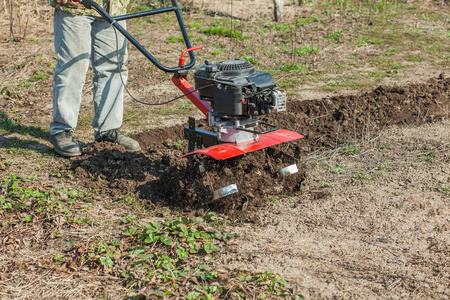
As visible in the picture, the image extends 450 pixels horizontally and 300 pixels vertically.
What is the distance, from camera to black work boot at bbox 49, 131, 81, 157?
4.38 meters

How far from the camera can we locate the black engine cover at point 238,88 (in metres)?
3.40

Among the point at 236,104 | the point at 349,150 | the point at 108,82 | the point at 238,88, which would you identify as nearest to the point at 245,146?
the point at 236,104

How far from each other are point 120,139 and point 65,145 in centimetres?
47

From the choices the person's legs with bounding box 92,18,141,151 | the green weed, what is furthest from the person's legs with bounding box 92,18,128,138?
the green weed

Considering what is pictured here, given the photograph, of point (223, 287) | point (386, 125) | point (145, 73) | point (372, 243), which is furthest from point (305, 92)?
point (223, 287)

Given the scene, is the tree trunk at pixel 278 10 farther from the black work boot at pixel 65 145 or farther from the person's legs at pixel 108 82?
the black work boot at pixel 65 145

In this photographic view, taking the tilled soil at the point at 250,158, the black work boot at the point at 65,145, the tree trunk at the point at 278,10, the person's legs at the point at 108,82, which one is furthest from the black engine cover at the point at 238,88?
the tree trunk at the point at 278,10

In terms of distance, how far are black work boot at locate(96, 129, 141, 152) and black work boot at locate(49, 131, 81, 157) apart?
11.5 inches

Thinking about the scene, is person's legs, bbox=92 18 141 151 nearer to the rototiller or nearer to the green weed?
the rototiller

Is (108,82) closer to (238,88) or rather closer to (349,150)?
(238,88)

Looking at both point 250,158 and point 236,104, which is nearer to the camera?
point 236,104

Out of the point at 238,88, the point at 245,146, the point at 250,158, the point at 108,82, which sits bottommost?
the point at 250,158

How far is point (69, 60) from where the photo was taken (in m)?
4.28

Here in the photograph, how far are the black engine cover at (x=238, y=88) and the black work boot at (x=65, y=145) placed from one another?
1.44 metres
